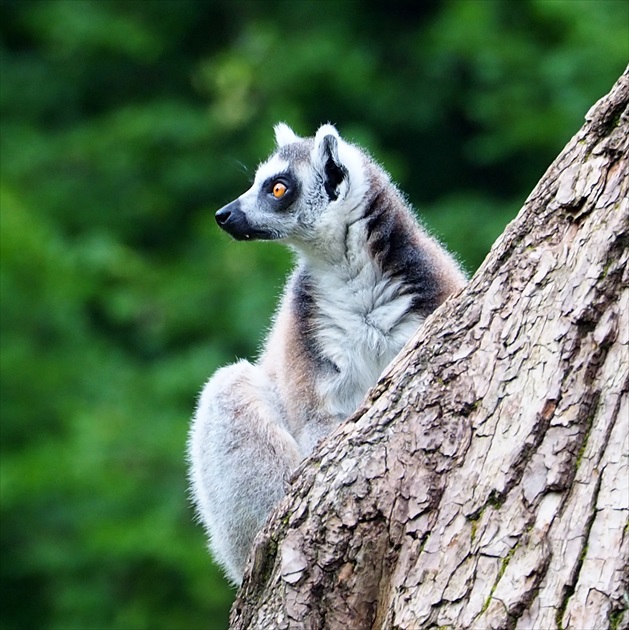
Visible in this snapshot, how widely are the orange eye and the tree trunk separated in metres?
1.90

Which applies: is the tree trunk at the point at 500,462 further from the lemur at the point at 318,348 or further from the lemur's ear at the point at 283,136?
the lemur's ear at the point at 283,136

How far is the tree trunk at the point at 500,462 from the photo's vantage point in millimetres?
2719

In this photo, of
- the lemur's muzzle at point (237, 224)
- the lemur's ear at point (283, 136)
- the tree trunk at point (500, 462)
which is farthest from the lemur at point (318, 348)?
the tree trunk at point (500, 462)

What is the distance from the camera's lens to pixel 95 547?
30.4ft

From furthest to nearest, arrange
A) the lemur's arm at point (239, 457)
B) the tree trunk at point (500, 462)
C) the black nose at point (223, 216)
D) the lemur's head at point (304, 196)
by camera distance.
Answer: the black nose at point (223, 216) < the lemur's head at point (304, 196) < the lemur's arm at point (239, 457) < the tree trunk at point (500, 462)

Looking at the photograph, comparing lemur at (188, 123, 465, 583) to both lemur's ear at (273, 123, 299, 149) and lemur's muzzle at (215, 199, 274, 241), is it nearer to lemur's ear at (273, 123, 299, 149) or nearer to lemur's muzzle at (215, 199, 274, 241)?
lemur's muzzle at (215, 199, 274, 241)

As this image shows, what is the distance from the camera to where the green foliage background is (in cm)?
972

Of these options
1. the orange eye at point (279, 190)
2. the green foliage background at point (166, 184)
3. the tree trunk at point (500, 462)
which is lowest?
the tree trunk at point (500, 462)

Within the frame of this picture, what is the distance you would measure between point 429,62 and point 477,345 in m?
9.71

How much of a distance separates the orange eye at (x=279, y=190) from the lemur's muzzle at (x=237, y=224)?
159mm

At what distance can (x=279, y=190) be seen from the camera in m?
5.05

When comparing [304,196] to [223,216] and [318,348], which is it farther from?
[318,348]

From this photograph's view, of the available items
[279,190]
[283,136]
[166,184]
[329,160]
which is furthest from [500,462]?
[166,184]

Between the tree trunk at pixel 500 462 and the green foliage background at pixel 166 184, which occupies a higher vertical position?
the green foliage background at pixel 166 184
